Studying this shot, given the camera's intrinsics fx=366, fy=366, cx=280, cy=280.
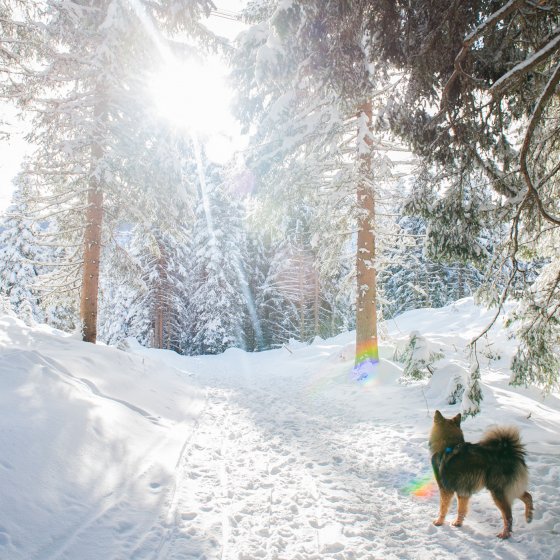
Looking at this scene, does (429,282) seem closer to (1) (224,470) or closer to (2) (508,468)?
(1) (224,470)

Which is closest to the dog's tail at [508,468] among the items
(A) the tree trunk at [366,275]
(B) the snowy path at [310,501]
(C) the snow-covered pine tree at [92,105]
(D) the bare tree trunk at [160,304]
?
(B) the snowy path at [310,501]

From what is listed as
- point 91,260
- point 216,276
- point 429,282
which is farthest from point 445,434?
point 429,282

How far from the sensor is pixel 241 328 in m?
28.0

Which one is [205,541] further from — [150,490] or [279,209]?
[279,209]

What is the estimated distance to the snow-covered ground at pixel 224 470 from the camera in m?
3.34

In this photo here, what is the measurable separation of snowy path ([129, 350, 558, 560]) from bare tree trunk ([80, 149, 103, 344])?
4.72 m

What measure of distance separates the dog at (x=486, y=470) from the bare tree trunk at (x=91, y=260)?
9053 mm

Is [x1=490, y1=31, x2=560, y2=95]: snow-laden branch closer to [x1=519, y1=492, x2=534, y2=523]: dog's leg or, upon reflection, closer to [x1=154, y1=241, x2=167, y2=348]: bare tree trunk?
[x1=519, y1=492, x2=534, y2=523]: dog's leg

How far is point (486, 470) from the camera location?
11.4 feet

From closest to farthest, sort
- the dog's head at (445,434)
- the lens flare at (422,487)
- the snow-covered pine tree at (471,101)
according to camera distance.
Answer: the dog's head at (445,434), the snow-covered pine tree at (471,101), the lens flare at (422,487)

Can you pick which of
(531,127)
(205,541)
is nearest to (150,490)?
(205,541)

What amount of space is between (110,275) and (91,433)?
760 centimetres

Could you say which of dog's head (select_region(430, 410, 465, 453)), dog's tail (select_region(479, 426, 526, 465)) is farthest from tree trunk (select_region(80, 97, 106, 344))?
dog's tail (select_region(479, 426, 526, 465))

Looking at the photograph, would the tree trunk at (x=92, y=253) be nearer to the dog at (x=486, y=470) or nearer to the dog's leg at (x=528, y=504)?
the dog at (x=486, y=470)
